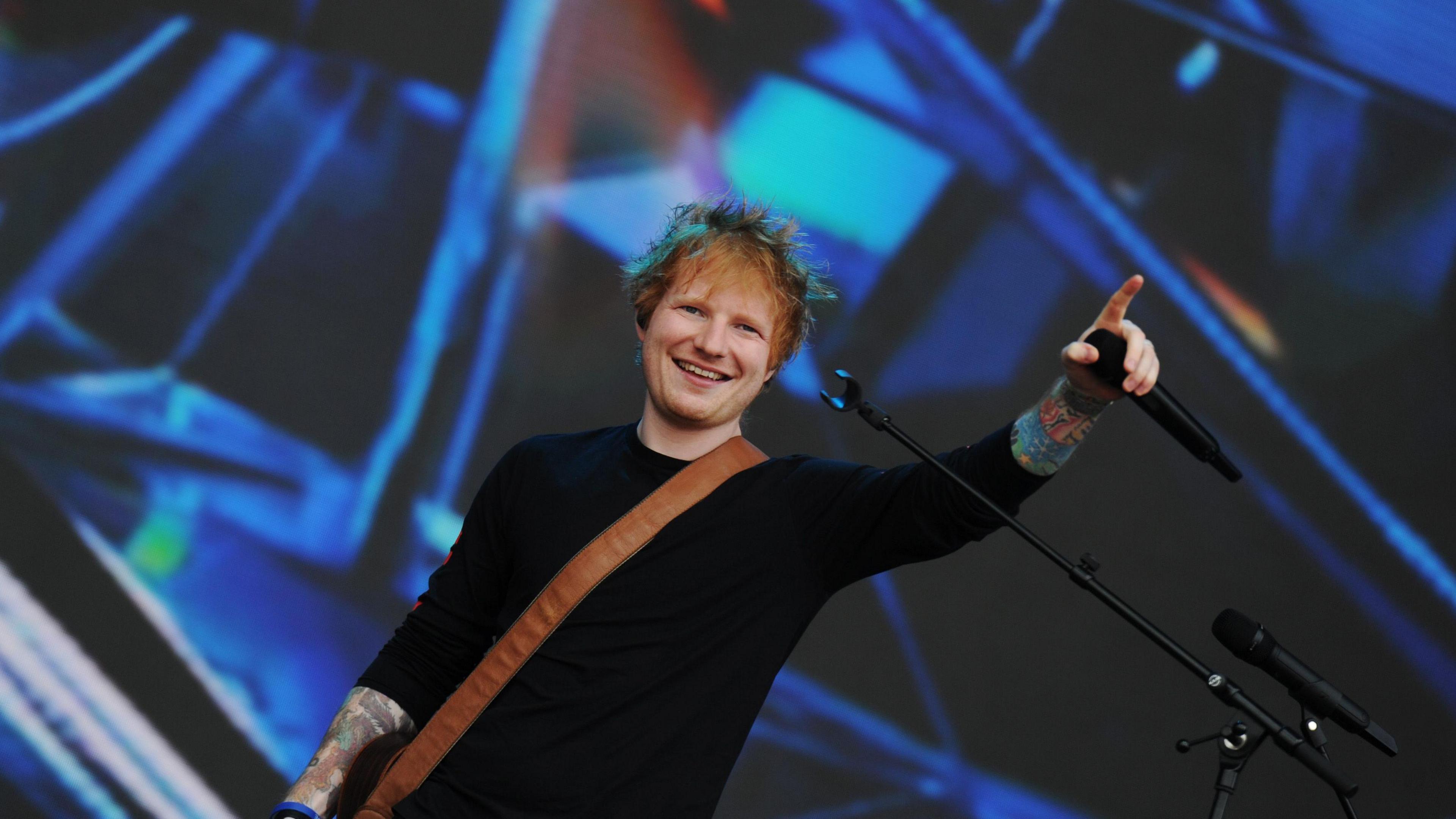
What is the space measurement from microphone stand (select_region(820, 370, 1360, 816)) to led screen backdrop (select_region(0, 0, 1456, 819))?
1.42 meters

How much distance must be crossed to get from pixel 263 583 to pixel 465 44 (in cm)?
147

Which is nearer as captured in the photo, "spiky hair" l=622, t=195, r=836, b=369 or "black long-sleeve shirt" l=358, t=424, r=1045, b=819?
"black long-sleeve shirt" l=358, t=424, r=1045, b=819

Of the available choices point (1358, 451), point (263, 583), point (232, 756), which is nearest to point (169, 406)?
point (263, 583)

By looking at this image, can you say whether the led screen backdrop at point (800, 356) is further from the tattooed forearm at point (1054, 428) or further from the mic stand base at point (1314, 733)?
the tattooed forearm at point (1054, 428)

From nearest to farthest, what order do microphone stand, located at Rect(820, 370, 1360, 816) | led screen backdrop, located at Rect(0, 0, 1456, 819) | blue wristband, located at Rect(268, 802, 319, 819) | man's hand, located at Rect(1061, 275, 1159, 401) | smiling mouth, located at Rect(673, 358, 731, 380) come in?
1. man's hand, located at Rect(1061, 275, 1159, 401)
2. microphone stand, located at Rect(820, 370, 1360, 816)
3. blue wristband, located at Rect(268, 802, 319, 819)
4. smiling mouth, located at Rect(673, 358, 731, 380)
5. led screen backdrop, located at Rect(0, 0, 1456, 819)

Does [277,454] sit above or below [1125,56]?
below

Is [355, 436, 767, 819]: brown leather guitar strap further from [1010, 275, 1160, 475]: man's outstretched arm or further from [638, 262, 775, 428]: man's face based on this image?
[1010, 275, 1160, 475]: man's outstretched arm

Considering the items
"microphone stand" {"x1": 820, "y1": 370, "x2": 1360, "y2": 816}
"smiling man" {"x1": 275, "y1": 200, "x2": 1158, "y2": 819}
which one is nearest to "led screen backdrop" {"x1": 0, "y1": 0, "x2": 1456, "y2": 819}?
"smiling man" {"x1": 275, "y1": 200, "x2": 1158, "y2": 819}

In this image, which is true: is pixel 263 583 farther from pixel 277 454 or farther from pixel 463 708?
pixel 463 708

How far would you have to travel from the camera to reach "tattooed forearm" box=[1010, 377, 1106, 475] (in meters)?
1.28

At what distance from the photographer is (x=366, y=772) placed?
1.55m

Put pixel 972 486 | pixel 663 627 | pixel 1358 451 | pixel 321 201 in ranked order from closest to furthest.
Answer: pixel 972 486, pixel 663 627, pixel 1358 451, pixel 321 201

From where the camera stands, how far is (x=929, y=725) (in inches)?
110

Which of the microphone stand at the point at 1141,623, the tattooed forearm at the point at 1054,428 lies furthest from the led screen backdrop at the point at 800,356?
the tattooed forearm at the point at 1054,428
